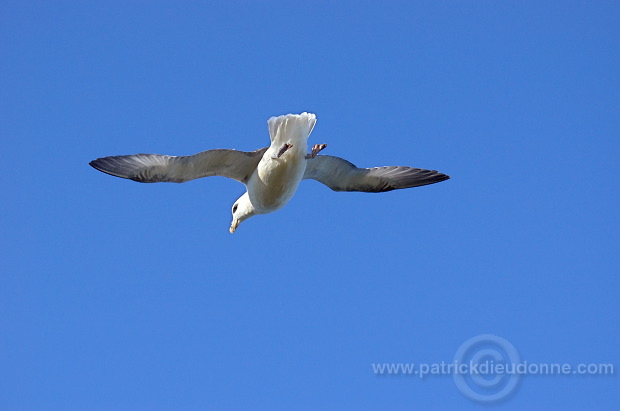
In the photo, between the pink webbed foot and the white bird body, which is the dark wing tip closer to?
the white bird body

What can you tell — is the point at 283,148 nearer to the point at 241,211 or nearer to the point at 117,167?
the point at 241,211

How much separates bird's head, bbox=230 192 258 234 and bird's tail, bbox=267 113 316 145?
1.79m

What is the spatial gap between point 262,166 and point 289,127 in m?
0.81

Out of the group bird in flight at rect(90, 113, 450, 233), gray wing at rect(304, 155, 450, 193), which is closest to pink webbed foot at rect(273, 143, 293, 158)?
bird in flight at rect(90, 113, 450, 233)

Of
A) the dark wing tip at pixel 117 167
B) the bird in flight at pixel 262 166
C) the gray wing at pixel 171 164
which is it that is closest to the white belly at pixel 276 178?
the bird in flight at pixel 262 166

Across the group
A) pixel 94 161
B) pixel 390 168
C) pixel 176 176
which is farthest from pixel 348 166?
pixel 94 161

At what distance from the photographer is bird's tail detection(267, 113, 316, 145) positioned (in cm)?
1338

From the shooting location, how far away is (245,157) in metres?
14.0

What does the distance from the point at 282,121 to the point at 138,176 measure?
2.51 meters

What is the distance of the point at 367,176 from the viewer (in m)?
15.3

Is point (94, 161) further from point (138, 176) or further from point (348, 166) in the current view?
point (348, 166)

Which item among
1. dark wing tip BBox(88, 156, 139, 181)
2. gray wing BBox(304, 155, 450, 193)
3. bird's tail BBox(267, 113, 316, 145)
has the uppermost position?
gray wing BBox(304, 155, 450, 193)

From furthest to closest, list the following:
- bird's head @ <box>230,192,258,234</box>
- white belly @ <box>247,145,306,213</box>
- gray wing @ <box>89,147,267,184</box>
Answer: bird's head @ <box>230,192,258,234</box> → gray wing @ <box>89,147,267,184</box> → white belly @ <box>247,145,306,213</box>

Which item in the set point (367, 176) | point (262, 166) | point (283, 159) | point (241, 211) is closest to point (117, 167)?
point (262, 166)
